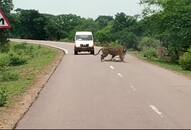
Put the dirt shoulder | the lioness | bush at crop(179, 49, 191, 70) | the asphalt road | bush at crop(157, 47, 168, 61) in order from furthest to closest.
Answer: bush at crop(157, 47, 168, 61) < the lioness < bush at crop(179, 49, 191, 70) < the dirt shoulder < the asphalt road

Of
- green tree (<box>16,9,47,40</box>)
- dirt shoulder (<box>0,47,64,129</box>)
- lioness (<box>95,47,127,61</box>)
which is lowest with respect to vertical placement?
green tree (<box>16,9,47,40</box>)

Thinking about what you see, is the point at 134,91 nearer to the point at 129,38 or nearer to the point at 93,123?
A: the point at 93,123

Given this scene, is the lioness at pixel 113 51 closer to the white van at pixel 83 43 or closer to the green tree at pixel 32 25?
the white van at pixel 83 43

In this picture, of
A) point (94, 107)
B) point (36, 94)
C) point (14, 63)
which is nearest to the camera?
point (94, 107)

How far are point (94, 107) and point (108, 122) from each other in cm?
263

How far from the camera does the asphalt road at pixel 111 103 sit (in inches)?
514

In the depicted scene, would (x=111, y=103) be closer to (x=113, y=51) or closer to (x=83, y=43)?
(x=113, y=51)

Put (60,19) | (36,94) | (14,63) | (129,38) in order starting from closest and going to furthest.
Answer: (36,94)
(14,63)
(129,38)
(60,19)

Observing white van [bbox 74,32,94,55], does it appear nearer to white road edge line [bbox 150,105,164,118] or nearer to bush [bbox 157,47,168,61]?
bush [bbox 157,47,168,61]

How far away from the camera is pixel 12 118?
1396cm

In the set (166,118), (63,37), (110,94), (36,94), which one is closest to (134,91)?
(110,94)

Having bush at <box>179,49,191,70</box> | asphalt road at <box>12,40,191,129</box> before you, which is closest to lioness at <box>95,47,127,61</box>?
bush at <box>179,49,191,70</box>

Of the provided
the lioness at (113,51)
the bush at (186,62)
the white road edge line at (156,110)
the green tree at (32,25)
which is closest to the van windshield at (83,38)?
the lioness at (113,51)

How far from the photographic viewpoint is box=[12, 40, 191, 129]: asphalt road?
13.0 meters
